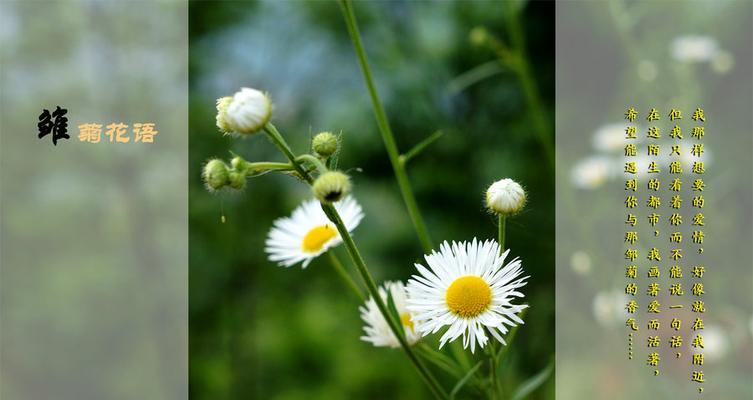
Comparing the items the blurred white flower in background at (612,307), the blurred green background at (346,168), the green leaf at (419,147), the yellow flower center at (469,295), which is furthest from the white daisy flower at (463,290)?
the blurred green background at (346,168)

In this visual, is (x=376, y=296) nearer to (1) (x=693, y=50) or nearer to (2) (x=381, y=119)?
(2) (x=381, y=119)

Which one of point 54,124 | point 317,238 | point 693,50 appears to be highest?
point 693,50

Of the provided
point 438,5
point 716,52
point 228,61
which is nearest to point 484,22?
point 438,5

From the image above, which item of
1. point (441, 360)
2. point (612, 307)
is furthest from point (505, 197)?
point (612, 307)

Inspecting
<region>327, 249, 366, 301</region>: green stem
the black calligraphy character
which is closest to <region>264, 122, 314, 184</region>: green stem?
<region>327, 249, 366, 301</region>: green stem

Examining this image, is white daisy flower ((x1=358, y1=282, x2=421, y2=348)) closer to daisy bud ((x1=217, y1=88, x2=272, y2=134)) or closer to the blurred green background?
daisy bud ((x1=217, y1=88, x2=272, y2=134))
